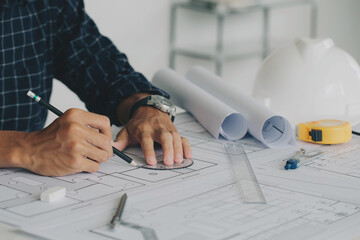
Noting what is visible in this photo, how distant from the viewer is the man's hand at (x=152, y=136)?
47.2 inches

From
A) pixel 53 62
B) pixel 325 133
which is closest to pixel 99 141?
pixel 325 133

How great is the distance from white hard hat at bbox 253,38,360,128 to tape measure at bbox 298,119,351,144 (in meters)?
0.09

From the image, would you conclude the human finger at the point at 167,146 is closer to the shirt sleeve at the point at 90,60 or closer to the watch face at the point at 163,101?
the watch face at the point at 163,101

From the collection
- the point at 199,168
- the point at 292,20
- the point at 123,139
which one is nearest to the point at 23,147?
the point at 123,139

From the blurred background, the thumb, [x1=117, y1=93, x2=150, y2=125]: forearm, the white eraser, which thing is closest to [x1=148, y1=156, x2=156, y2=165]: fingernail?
the thumb

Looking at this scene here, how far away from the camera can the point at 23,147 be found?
113 centimetres

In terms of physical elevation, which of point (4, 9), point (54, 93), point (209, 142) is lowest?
point (54, 93)

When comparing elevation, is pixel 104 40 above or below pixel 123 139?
above

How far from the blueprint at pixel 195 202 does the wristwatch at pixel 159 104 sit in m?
0.23

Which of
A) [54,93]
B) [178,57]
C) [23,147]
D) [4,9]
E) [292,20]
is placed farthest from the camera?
[292,20]

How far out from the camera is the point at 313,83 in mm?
1442

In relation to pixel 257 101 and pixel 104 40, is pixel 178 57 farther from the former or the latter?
pixel 257 101

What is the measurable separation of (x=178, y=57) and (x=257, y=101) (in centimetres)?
228

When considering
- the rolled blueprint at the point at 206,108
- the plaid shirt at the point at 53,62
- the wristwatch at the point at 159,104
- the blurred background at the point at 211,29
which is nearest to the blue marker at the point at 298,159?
the rolled blueprint at the point at 206,108
